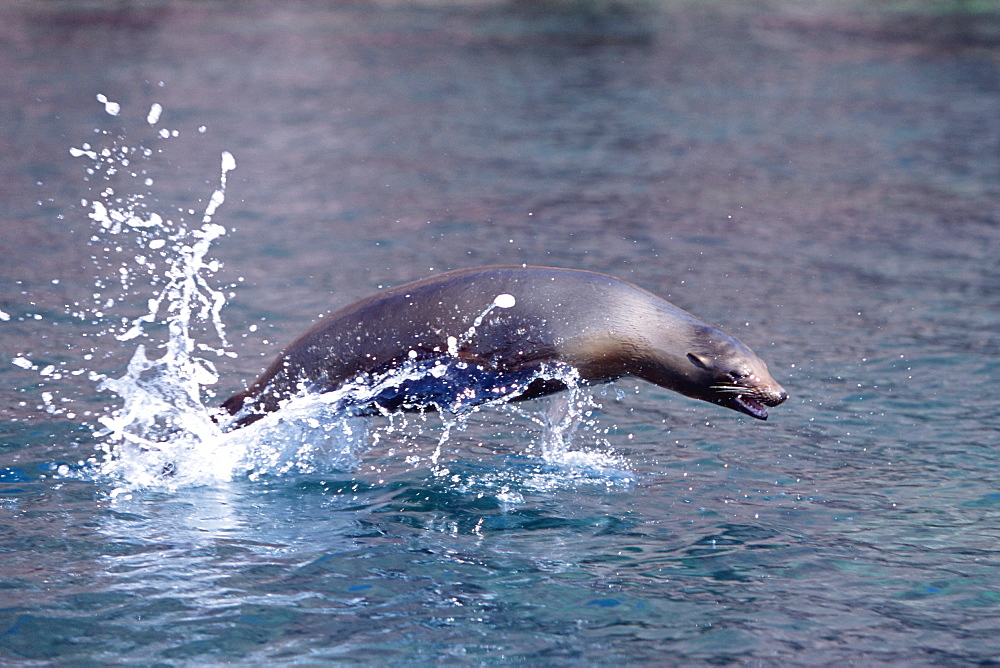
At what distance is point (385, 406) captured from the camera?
18.1 ft

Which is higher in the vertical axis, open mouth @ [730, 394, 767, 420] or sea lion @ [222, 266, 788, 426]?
sea lion @ [222, 266, 788, 426]

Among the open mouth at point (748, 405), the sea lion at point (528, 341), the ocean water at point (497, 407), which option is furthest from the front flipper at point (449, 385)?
the open mouth at point (748, 405)

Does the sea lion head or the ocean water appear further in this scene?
the sea lion head

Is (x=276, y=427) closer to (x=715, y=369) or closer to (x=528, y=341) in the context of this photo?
(x=528, y=341)

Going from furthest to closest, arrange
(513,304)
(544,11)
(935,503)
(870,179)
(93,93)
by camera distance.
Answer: (544,11) < (93,93) < (870,179) < (935,503) < (513,304)

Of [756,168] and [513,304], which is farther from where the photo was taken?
[756,168]

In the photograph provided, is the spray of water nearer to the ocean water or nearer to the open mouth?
the ocean water

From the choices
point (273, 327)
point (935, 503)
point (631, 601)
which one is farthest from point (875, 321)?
point (631, 601)

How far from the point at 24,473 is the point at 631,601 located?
286 centimetres

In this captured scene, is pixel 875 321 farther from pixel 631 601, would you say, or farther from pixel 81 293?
pixel 81 293

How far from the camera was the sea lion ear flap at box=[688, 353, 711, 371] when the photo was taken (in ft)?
17.4

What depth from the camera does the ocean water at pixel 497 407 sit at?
15.0ft

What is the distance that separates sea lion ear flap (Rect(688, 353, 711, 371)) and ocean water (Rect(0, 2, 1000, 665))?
2.20ft

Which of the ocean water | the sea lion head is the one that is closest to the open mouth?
the sea lion head
